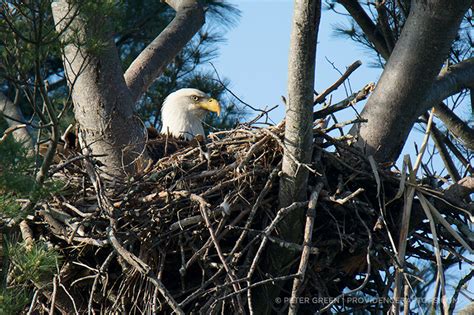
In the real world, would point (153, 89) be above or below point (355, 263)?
above

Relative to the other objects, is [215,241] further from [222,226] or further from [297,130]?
[297,130]

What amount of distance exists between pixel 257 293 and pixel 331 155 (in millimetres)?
747

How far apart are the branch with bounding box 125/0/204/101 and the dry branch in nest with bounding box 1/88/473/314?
1.00 meters

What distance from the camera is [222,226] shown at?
4.36m

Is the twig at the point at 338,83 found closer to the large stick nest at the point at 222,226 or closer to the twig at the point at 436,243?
the large stick nest at the point at 222,226

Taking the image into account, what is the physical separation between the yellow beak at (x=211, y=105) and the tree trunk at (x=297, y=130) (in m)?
2.21

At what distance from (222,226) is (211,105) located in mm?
2431

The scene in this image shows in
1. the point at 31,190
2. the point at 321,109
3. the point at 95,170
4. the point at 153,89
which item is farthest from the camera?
the point at 153,89

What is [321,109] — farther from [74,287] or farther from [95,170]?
[74,287]

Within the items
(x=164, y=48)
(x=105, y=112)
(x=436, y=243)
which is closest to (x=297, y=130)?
(x=436, y=243)

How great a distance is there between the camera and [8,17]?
3547mm

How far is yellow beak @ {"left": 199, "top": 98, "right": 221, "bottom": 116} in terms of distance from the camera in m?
6.62

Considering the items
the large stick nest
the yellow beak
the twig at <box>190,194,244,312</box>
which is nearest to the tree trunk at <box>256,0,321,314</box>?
the large stick nest

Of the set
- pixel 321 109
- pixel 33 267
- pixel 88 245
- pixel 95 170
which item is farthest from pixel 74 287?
pixel 321 109
